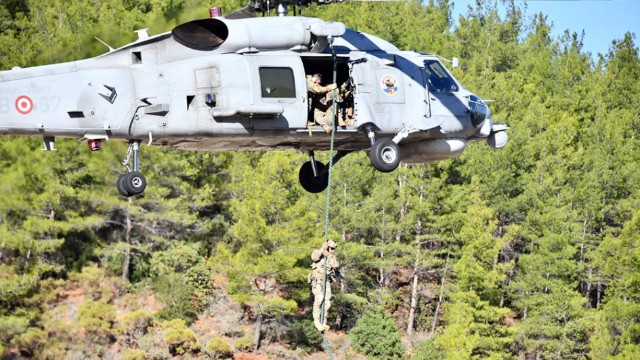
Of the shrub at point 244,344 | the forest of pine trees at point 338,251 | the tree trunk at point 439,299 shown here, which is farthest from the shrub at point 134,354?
the tree trunk at point 439,299

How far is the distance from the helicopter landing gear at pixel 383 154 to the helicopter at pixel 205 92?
17 millimetres

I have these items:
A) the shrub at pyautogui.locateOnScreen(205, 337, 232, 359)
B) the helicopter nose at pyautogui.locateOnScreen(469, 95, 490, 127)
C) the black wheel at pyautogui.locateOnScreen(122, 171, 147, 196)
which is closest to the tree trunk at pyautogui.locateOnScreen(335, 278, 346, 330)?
the shrub at pyautogui.locateOnScreen(205, 337, 232, 359)

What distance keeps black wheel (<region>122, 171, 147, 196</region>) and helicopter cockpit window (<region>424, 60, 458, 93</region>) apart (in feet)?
16.8

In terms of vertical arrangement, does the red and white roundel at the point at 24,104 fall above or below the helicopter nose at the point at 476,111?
below

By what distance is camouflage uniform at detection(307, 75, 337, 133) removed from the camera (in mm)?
15305

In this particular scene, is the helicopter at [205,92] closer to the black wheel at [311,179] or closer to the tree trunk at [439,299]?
the black wheel at [311,179]

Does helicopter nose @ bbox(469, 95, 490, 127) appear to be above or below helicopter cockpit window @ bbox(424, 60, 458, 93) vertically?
below

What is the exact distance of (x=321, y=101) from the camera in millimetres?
15602

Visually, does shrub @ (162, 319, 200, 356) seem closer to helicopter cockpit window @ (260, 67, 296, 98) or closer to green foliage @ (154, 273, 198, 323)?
green foliage @ (154, 273, 198, 323)

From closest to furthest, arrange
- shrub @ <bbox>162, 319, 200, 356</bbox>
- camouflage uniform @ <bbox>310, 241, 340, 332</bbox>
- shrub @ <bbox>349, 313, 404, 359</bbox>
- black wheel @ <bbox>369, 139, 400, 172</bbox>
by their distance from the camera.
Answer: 1. camouflage uniform @ <bbox>310, 241, 340, 332</bbox>
2. black wheel @ <bbox>369, 139, 400, 172</bbox>
3. shrub @ <bbox>162, 319, 200, 356</bbox>
4. shrub @ <bbox>349, 313, 404, 359</bbox>

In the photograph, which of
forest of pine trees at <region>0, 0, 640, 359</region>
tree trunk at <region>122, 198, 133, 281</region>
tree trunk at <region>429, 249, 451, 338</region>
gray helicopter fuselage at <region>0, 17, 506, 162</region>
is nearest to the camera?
gray helicopter fuselage at <region>0, 17, 506, 162</region>

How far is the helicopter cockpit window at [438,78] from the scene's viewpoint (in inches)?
661

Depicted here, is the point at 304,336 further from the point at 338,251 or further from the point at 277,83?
the point at 277,83

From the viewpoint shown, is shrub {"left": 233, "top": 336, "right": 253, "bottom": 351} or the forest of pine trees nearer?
the forest of pine trees
